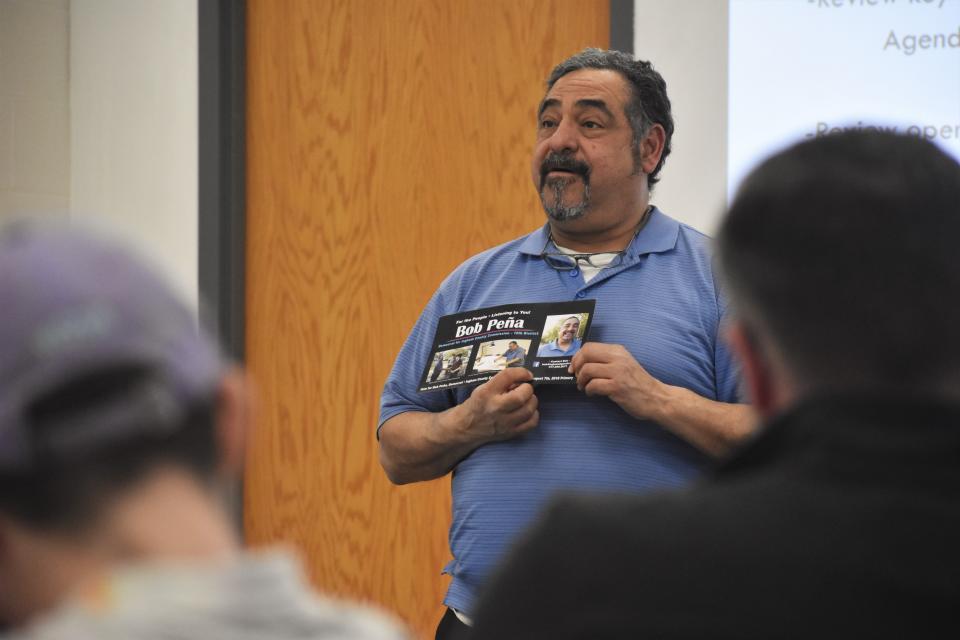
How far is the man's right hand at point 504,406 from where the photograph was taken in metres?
2.04

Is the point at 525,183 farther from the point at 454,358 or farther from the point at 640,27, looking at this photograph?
the point at 454,358

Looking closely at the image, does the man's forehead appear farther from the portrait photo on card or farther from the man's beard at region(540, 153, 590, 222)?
the portrait photo on card

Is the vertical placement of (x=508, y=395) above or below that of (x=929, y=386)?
below

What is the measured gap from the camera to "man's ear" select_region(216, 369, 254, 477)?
69 centimetres

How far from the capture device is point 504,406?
6.65 feet

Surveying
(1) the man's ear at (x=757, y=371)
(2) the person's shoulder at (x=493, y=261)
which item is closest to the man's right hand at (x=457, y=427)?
(2) the person's shoulder at (x=493, y=261)

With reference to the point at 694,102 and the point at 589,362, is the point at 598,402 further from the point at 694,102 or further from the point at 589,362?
the point at 694,102

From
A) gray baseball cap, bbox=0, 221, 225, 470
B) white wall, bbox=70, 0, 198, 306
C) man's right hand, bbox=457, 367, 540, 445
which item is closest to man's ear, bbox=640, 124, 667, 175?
man's right hand, bbox=457, 367, 540, 445

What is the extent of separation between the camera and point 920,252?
86 centimetres

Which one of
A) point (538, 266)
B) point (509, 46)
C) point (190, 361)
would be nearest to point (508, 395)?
point (538, 266)

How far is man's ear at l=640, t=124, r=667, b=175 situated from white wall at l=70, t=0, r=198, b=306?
5.63 ft

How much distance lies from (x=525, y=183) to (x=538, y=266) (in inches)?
43.3

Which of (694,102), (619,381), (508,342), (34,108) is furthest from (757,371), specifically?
(34,108)

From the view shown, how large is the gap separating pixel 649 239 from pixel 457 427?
0.56m
